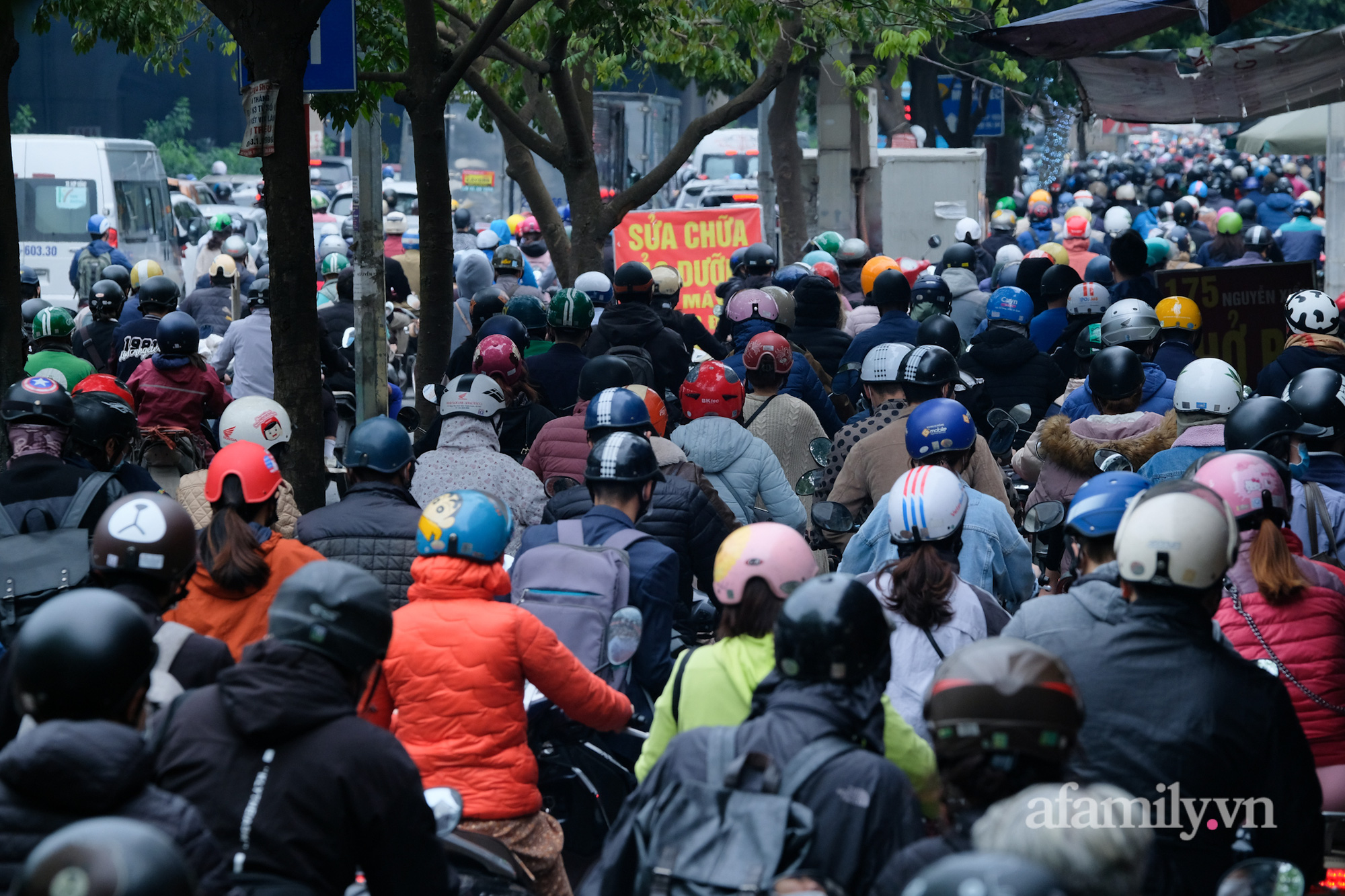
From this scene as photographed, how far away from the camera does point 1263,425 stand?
229 inches

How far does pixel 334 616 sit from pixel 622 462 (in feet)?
8.00

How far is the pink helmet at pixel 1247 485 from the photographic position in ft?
15.5

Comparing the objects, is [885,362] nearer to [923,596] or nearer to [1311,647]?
[923,596]

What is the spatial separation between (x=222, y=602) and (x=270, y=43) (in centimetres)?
320

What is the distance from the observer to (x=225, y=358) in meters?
11.0

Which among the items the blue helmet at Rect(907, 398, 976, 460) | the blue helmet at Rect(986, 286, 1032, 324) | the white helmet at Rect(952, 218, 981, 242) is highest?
the white helmet at Rect(952, 218, 981, 242)

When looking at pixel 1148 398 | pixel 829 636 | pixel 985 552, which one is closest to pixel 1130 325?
pixel 1148 398

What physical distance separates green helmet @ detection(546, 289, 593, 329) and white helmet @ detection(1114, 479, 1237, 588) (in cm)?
585

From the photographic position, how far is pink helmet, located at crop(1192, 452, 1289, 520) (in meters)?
4.73

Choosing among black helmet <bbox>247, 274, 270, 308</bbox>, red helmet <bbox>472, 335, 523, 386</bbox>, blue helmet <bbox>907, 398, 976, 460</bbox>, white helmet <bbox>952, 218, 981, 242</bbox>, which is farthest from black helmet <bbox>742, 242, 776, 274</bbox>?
blue helmet <bbox>907, 398, 976, 460</bbox>

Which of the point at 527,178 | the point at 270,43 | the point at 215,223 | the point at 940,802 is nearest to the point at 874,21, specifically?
the point at 527,178

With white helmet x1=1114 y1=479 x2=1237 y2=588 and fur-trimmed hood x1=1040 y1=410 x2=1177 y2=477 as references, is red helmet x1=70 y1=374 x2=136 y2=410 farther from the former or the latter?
white helmet x1=1114 y1=479 x2=1237 y2=588

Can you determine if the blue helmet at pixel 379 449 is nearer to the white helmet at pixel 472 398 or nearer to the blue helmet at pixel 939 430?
the white helmet at pixel 472 398

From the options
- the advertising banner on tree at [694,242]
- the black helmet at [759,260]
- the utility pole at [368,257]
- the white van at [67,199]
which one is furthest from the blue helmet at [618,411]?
the white van at [67,199]
